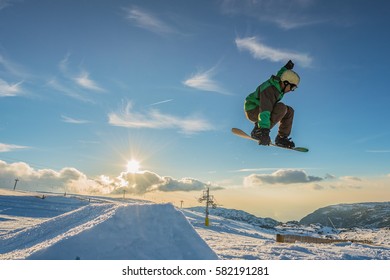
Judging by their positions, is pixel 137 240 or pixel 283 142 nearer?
pixel 137 240

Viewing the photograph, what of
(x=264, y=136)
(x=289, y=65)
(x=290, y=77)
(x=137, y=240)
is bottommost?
(x=137, y=240)

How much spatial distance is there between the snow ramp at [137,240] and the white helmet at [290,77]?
150 inches

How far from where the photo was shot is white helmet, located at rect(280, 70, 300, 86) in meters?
6.60

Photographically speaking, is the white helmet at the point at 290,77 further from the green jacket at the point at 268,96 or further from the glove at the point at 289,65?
the glove at the point at 289,65

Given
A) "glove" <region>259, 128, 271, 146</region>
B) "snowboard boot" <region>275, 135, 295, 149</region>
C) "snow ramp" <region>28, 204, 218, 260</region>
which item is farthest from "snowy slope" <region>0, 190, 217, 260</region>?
"snowboard boot" <region>275, 135, 295, 149</region>

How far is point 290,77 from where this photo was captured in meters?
6.60

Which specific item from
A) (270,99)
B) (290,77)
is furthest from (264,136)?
(290,77)

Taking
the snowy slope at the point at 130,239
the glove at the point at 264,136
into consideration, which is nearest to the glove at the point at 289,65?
the glove at the point at 264,136

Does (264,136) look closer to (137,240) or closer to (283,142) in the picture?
(283,142)

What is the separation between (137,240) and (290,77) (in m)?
4.69

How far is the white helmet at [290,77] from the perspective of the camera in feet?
21.7

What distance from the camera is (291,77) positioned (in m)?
6.61
